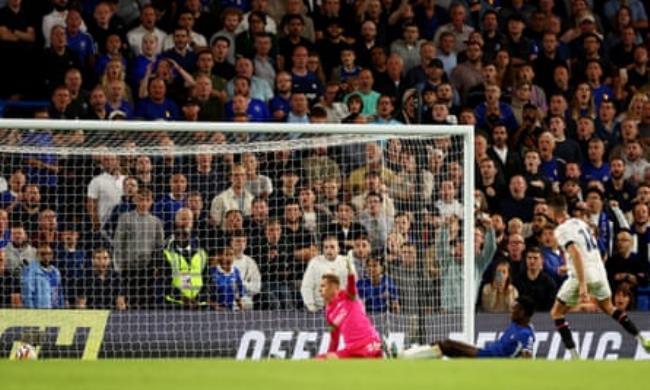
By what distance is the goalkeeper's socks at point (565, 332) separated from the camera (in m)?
15.0

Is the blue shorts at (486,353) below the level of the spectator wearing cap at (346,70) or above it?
below

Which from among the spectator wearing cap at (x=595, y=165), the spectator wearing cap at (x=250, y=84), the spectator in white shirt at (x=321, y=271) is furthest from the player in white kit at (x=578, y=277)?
the spectator wearing cap at (x=250, y=84)

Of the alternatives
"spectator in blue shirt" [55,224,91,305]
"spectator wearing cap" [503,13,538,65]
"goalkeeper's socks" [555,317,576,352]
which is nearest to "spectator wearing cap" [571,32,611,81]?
"spectator wearing cap" [503,13,538,65]

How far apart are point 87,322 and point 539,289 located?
14.0 ft

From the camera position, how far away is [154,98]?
16234 millimetres

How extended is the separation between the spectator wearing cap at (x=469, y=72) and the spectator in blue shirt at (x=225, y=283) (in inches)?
171

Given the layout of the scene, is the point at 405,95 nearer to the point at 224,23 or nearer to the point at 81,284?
the point at 224,23

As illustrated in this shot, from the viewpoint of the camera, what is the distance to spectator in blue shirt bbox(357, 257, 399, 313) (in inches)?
569

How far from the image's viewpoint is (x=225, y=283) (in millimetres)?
14250

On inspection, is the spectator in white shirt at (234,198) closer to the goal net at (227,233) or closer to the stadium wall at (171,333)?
the goal net at (227,233)

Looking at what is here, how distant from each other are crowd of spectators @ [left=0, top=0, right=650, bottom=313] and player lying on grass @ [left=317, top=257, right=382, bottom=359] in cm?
86

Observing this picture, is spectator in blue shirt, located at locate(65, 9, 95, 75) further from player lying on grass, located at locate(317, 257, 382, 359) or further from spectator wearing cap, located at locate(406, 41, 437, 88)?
player lying on grass, located at locate(317, 257, 382, 359)

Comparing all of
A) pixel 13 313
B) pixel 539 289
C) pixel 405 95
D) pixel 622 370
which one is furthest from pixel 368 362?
pixel 405 95

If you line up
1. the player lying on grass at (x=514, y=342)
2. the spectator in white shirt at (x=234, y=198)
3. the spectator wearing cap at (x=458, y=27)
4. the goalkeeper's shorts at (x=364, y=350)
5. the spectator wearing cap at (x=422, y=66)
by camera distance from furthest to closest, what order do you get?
the spectator wearing cap at (x=458, y=27) < the spectator wearing cap at (x=422, y=66) < the spectator in white shirt at (x=234, y=198) < the player lying on grass at (x=514, y=342) < the goalkeeper's shorts at (x=364, y=350)
